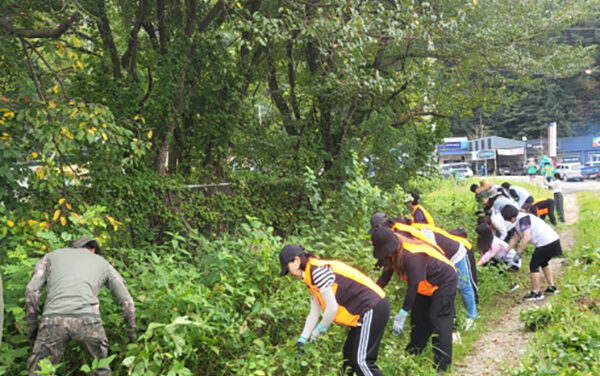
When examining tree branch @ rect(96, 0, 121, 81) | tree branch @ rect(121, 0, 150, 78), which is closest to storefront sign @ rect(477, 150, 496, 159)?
tree branch @ rect(121, 0, 150, 78)

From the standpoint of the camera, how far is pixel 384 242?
14.9 feet

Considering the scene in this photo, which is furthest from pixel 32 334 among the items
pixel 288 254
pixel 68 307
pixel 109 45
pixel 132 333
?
pixel 109 45

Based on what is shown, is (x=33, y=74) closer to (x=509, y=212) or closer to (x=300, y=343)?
(x=300, y=343)

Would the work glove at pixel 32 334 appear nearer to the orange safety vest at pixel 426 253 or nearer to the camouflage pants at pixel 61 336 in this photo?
the camouflage pants at pixel 61 336

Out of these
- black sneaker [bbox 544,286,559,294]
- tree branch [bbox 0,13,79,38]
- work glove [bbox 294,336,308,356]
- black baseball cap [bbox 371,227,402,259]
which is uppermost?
tree branch [bbox 0,13,79,38]

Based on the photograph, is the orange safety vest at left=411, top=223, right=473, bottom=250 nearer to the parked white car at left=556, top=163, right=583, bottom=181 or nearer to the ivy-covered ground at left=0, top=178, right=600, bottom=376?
the ivy-covered ground at left=0, top=178, right=600, bottom=376

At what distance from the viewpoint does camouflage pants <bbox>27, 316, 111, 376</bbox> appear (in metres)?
3.96

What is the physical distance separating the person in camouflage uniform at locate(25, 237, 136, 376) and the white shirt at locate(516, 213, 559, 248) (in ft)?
19.6

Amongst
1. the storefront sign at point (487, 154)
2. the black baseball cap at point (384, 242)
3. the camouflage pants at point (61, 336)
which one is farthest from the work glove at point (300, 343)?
the storefront sign at point (487, 154)

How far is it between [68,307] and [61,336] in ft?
0.80

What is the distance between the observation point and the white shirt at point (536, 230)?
7492 millimetres

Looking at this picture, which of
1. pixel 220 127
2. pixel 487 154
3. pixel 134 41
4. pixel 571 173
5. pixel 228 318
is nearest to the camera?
pixel 228 318

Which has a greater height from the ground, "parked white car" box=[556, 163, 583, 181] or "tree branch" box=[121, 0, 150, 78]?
"tree branch" box=[121, 0, 150, 78]

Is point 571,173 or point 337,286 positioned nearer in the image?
point 337,286
